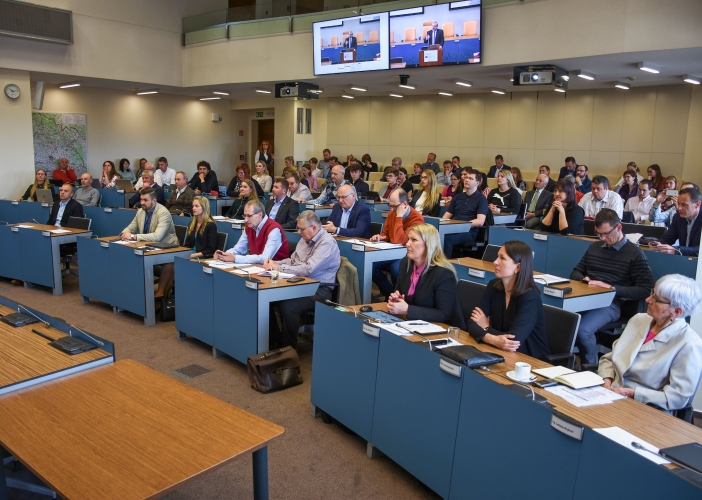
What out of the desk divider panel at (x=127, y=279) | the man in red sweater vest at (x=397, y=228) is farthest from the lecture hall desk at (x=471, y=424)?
the desk divider panel at (x=127, y=279)

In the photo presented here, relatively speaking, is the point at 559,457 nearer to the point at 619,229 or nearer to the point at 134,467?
the point at 134,467

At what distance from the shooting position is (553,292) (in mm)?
4168

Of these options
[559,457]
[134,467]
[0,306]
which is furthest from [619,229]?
[0,306]

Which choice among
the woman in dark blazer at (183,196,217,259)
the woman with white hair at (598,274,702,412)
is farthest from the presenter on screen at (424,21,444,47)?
the woman with white hair at (598,274,702,412)

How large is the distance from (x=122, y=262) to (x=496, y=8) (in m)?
6.38

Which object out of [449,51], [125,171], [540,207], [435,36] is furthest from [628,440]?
[125,171]

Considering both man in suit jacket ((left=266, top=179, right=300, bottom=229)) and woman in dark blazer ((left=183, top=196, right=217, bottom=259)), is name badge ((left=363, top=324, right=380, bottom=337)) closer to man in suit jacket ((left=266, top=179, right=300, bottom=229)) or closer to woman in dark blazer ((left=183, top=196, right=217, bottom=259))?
woman in dark blazer ((left=183, top=196, right=217, bottom=259))

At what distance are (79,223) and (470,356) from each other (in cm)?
657

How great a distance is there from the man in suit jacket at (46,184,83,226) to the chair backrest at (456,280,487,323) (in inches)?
239

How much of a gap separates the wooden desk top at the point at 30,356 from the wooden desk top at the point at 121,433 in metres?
0.09

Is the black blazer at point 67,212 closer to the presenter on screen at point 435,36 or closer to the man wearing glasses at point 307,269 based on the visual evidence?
the man wearing glasses at point 307,269

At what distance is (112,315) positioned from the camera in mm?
6262

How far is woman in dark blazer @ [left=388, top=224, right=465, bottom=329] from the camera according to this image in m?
3.53

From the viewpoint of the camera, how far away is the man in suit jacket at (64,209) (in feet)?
26.0
